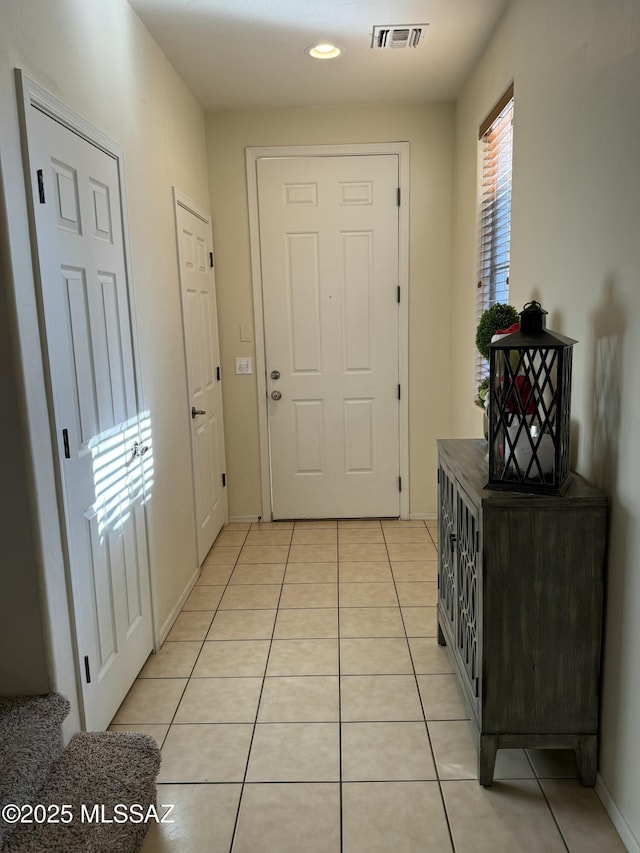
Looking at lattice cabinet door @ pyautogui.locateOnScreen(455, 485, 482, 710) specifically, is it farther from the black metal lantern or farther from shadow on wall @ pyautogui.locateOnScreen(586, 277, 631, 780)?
shadow on wall @ pyautogui.locateOnScreen(586, 277, 631, 780)

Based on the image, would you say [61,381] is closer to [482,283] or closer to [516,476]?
[516,476]

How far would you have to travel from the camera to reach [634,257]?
154 centimetres

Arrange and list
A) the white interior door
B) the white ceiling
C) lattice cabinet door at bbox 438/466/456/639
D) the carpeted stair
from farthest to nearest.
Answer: the white interior door
the white ceiling
lattice cabinet door at bbox 438/466/456/639
the carpeted stair

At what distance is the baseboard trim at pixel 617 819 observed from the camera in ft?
5.18

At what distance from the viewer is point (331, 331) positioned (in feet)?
13.5

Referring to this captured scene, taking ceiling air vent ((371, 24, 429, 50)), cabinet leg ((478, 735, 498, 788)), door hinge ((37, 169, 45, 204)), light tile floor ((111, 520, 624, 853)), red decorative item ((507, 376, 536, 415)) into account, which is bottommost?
light tile floor ((111, 520, 624, 853))

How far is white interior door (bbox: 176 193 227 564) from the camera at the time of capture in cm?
337

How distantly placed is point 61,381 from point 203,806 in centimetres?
133

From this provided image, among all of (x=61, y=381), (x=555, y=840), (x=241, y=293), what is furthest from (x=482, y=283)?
(x=555, y=840)

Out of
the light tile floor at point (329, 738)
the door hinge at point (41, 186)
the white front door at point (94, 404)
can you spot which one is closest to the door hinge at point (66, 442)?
the white front door at point (94, 404)

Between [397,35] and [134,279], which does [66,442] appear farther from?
[397,35]

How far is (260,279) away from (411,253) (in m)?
1.00

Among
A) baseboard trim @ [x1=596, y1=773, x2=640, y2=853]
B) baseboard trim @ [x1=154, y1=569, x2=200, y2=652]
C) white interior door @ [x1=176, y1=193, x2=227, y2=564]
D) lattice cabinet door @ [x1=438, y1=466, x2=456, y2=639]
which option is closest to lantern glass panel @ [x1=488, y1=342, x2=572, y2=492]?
lattice cabinet door @ [x1=438, y1=466, x2=456, y2=639]

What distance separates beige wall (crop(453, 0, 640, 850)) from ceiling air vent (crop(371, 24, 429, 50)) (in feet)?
1.95
